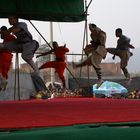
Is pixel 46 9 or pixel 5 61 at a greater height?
pixel 46 9

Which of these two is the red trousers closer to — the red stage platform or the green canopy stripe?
the green canopy stripe

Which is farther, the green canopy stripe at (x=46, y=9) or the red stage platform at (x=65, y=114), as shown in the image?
the green canopy stripe at (x=46, y=9)

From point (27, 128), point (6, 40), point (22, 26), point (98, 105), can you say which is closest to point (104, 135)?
point (27, 128)

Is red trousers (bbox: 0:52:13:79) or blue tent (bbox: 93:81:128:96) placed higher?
red trousers (bbox: 0:52:13:79)

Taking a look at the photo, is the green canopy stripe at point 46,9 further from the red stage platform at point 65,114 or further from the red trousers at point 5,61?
the red stage platform at point 65,114

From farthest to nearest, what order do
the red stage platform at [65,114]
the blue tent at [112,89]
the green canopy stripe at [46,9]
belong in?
the blue tent at [112,89] → the green canopy stripe at [46,9] → the red stage platform at [65,114]

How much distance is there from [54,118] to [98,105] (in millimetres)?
875

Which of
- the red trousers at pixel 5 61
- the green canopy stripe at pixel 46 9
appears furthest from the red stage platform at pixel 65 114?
the green canopy stripe at pixel 46 9

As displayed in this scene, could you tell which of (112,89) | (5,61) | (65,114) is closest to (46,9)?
(5,61)

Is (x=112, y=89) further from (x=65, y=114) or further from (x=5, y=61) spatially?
(x=65, y=114)

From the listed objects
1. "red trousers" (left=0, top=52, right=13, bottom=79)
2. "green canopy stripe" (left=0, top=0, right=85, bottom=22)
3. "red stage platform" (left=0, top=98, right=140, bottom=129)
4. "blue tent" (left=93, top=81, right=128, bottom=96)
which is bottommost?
"red stage platform" (left=0, top=98, right=140, bottom=129)

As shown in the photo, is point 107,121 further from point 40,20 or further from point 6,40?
point 40,20

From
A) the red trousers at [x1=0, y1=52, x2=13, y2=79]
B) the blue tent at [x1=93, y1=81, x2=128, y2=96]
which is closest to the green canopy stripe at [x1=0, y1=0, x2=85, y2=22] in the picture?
the red trousers at [x1=0, y1=52, x2=13, y2=79]

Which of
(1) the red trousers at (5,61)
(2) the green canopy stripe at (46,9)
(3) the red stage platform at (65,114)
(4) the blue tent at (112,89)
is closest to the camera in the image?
(3) the red stage platform at (65,114)
